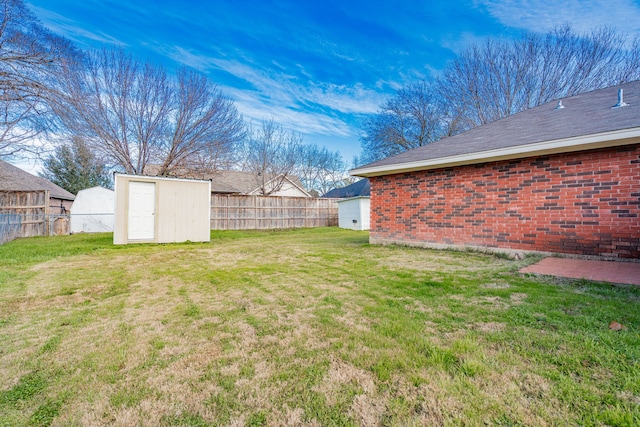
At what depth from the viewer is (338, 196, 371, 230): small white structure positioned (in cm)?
1662

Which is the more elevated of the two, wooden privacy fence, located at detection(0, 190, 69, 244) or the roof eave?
the roof eave

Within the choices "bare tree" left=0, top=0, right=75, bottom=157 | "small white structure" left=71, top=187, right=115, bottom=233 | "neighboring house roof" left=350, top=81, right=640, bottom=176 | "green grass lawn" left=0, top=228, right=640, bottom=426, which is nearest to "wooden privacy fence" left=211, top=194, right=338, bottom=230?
"small white structure" left=71, top=187, right=115, bottom=233

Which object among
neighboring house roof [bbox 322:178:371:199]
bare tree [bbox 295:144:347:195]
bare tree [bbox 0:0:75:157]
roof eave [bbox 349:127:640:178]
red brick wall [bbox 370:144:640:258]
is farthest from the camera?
bare tree [bbox 295:144:347:195]

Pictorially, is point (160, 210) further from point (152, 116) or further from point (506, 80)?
point (506, 80)

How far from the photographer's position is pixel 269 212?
16.2 metres

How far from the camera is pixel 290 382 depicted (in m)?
1.65

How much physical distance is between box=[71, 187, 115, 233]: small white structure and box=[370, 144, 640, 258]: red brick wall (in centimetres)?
1619

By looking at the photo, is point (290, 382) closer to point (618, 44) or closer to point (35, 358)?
point (35, 358)

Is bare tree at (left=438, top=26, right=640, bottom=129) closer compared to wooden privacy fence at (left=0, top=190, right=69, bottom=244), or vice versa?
wooden privacy fence at (left=0, top=190, right=69, bottom=244)

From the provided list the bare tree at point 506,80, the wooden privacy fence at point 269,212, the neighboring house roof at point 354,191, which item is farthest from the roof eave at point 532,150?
the neighboring house roof at point 354,191

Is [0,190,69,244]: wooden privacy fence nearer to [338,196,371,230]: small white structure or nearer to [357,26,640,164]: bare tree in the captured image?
[338,196,371,230]: small white structure

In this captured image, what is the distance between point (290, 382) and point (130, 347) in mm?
1355

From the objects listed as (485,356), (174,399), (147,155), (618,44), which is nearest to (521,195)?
(485,356)

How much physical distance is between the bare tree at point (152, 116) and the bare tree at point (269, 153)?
5.49m
